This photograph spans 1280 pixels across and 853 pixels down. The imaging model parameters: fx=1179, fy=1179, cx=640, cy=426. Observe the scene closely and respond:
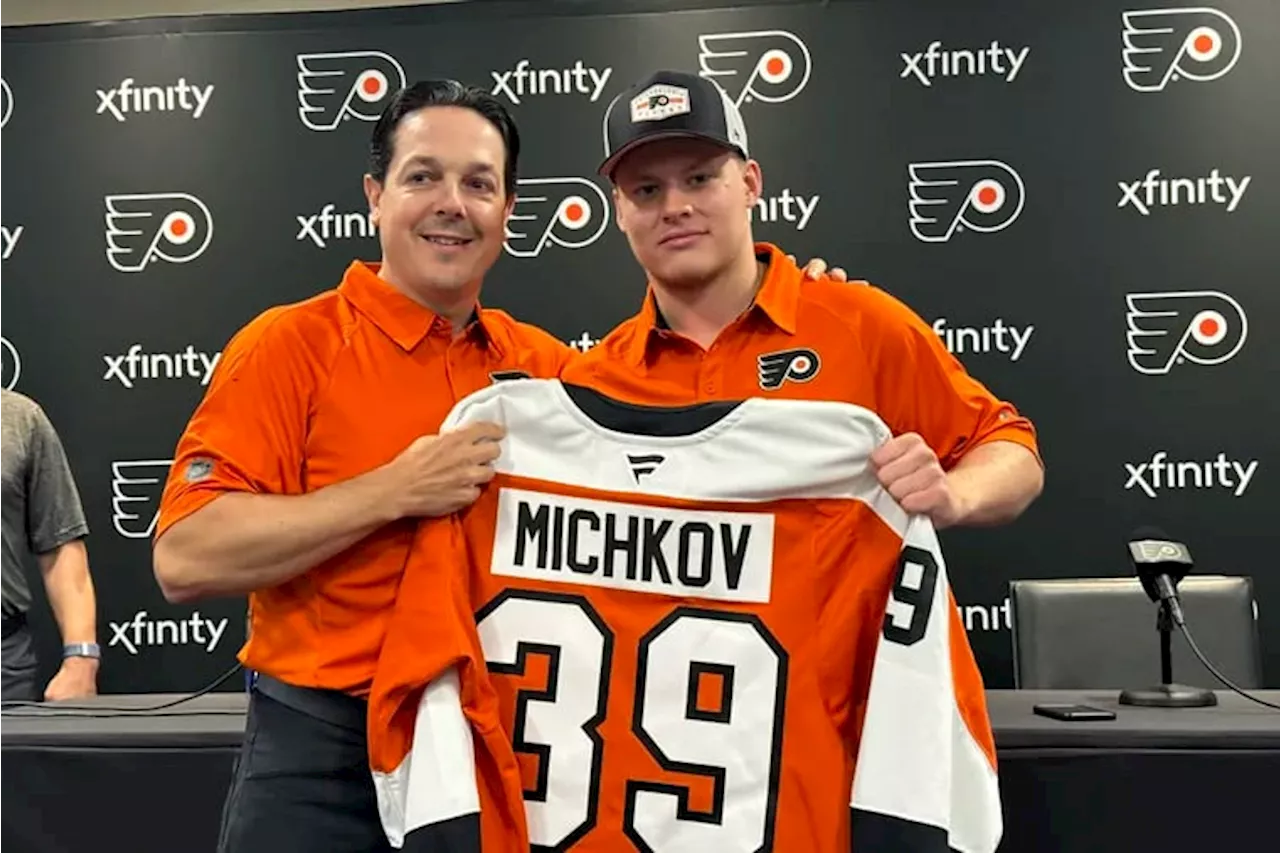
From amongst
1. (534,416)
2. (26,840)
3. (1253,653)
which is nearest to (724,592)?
(534,416)

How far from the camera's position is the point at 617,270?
11.5 ft

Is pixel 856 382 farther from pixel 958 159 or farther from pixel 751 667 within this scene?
pixel 958 159

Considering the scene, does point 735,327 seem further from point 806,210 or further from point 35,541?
point 35,541

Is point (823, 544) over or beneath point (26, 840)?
over

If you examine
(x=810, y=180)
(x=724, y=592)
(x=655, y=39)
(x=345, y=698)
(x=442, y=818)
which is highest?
(x=655, y=39)

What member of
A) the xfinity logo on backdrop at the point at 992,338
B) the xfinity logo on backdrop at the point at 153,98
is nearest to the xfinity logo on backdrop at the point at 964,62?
the xfinity logo on backdrop at the point at 992,338

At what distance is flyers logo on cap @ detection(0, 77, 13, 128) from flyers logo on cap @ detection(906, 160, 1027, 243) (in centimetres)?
277

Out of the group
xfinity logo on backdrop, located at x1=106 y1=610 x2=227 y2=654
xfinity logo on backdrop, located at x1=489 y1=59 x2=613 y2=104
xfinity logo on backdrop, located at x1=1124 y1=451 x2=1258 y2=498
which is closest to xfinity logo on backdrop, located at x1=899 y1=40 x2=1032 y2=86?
xfinity logo on backdrop, located at x1=489 y1=59 x2=613 y2=104

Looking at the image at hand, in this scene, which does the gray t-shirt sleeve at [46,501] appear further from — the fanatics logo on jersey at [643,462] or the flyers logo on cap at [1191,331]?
the flyers logo on cap at [1191,331]

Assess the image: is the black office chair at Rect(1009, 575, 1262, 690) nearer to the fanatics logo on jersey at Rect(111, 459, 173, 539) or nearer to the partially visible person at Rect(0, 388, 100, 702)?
the partially visible person at Rect(0, 388, 100, 702)

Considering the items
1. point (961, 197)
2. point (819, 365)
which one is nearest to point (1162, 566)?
point (819, 365)

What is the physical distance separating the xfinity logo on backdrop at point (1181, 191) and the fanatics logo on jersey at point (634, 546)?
2423 mm

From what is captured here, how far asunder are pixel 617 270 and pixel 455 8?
936mm

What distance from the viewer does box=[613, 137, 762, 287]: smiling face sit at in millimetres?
1547
